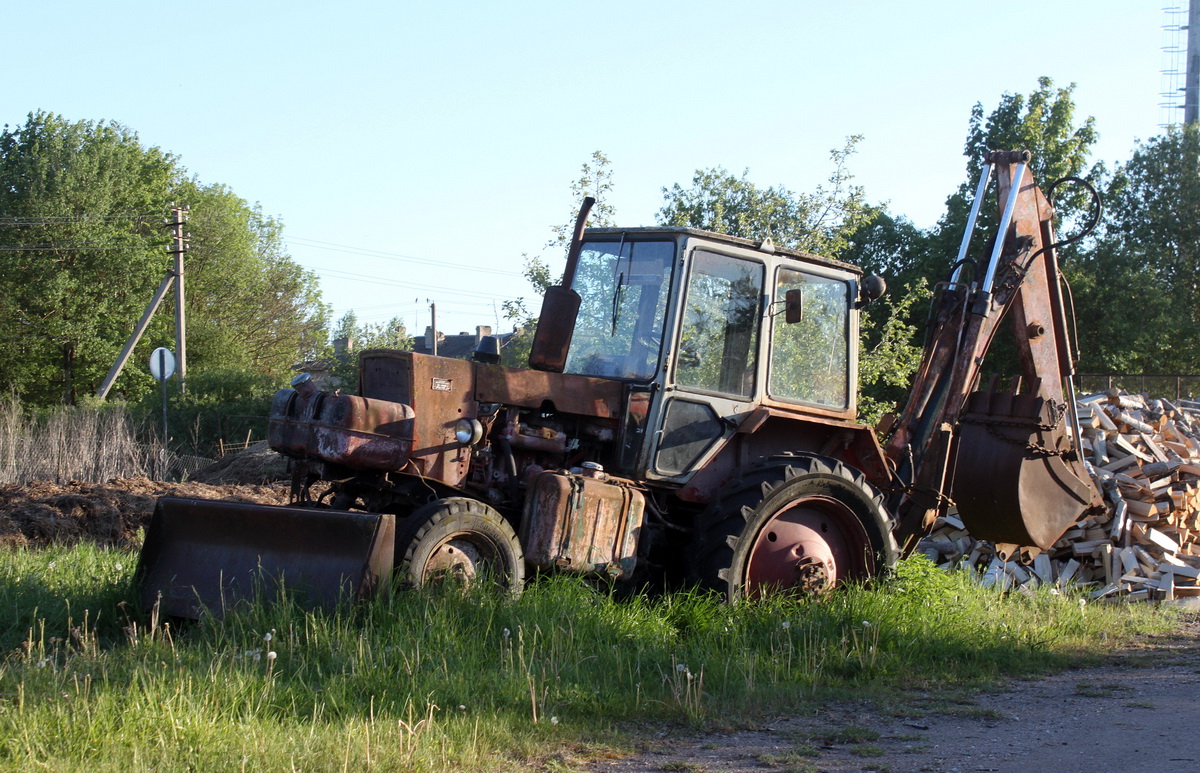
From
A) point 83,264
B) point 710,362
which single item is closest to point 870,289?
point 710,362

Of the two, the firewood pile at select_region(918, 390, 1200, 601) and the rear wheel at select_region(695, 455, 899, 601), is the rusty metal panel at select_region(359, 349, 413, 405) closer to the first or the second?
the rear wheel at select_region(695, 455, 899, 601)

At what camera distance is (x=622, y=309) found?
712 cm

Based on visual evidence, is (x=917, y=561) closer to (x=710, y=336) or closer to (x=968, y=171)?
(x=710, y=336)

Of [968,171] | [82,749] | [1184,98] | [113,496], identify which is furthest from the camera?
[1184,98]

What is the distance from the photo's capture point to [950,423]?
27.5ft

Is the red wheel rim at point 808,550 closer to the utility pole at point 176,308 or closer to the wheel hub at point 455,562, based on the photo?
the wheel hub at point 455,562

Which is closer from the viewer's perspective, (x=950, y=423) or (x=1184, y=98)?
(x=950, y=423)

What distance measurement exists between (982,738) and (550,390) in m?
3.11

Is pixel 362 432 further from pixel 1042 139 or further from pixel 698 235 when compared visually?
pixel 1042 139

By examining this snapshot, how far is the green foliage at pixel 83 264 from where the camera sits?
1379 inches

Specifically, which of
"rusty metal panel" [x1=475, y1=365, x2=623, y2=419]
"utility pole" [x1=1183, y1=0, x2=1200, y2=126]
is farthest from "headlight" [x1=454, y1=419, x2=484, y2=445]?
"utility pole" [x1=1183, y1=0, x2=1200, y2=126]

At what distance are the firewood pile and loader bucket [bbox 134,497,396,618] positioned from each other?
18.8ft

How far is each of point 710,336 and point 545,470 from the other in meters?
1.37

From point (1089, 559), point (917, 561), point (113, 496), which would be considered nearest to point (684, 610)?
point (917, 561)
